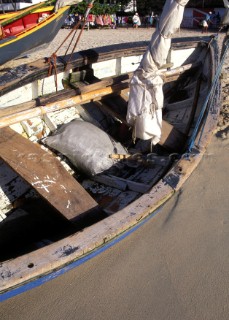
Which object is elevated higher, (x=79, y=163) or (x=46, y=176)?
(x=46, y=176)

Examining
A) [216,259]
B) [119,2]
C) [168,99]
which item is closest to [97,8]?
[119,2]

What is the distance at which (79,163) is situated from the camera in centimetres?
385

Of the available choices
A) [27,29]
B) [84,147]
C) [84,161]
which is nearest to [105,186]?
[84,161]

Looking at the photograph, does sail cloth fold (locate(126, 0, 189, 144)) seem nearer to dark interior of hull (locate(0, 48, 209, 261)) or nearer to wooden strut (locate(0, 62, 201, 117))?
wooden strut (locate(0, 62, 201, 117))

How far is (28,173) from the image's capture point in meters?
3.10

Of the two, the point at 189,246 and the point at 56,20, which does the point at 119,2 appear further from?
the point at 189,246

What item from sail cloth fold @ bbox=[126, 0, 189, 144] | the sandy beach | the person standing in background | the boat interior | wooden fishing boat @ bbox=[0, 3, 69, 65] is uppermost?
sail cloth fold @ bbox=[126, 0, 189, 144]

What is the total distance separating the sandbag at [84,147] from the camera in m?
3.81

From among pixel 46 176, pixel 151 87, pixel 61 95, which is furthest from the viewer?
pixel 61 95

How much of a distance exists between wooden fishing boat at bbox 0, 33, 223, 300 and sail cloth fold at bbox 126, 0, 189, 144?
42 cm

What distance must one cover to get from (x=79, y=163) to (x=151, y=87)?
117 centimetres

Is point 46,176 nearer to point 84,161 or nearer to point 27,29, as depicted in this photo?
point 84,161

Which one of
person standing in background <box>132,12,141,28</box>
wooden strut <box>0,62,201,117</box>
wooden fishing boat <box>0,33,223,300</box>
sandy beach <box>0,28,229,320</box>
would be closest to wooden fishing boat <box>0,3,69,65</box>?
wooden fishing boat <box>0,33,223,300</box>

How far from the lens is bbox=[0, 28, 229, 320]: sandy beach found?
298cm
